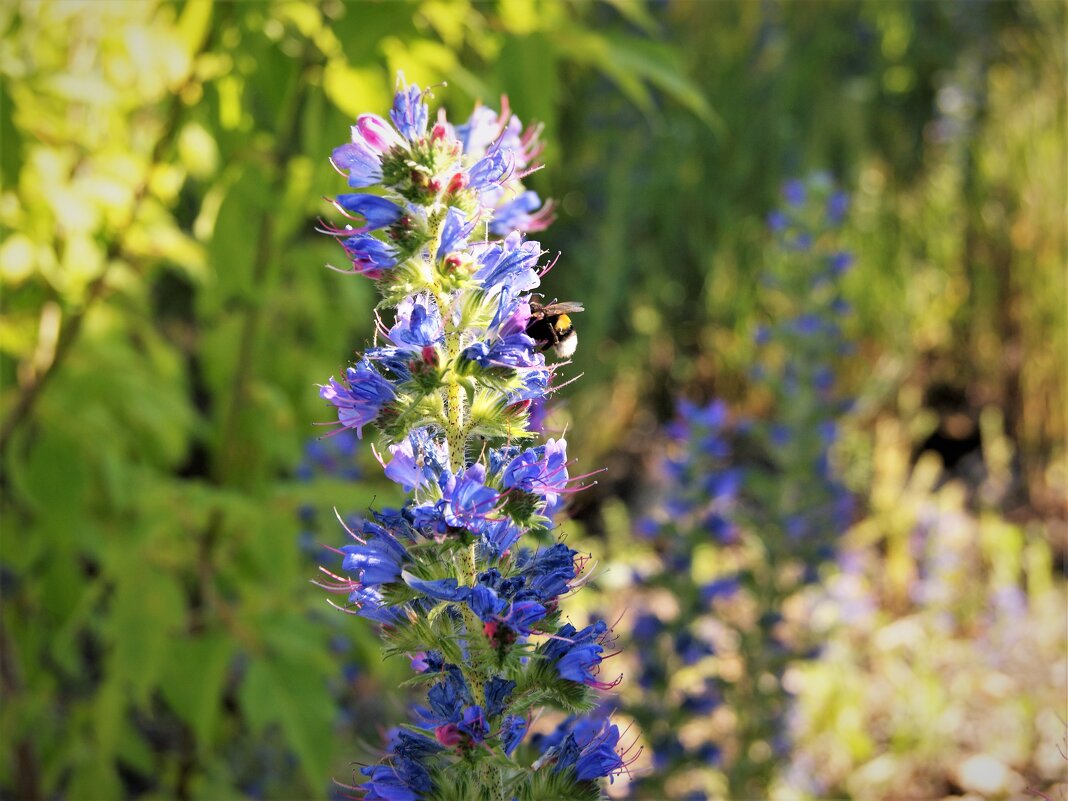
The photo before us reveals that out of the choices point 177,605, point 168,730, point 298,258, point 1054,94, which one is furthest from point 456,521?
point 1054,94

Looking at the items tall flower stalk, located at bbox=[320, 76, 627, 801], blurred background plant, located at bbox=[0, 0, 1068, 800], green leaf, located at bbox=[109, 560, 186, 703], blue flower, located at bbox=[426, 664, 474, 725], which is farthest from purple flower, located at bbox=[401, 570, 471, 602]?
green leaf, located at bbox=[109, 560, 186, 703]

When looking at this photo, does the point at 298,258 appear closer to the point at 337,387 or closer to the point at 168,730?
the point at 337,387

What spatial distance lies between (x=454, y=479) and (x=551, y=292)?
593cm

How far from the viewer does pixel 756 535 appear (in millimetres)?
3795

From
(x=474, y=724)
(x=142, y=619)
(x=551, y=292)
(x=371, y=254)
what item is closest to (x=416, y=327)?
(x=371, y=254)

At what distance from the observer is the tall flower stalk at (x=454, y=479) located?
3.77ft

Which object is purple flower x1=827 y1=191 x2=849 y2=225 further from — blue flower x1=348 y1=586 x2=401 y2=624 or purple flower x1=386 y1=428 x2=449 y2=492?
blue flower x1=348 y1=586 x2=401 y2=624

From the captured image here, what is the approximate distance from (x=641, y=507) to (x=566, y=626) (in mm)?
5120

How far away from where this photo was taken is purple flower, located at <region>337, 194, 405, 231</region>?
1.15 m

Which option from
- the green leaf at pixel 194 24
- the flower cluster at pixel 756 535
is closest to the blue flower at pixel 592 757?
the green leaf at pixel 194 24

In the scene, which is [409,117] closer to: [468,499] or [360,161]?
[360,161]

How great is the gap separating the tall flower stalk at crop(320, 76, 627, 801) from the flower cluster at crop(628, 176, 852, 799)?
1.92 metres

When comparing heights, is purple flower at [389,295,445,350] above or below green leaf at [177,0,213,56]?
below

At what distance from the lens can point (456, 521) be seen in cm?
112
